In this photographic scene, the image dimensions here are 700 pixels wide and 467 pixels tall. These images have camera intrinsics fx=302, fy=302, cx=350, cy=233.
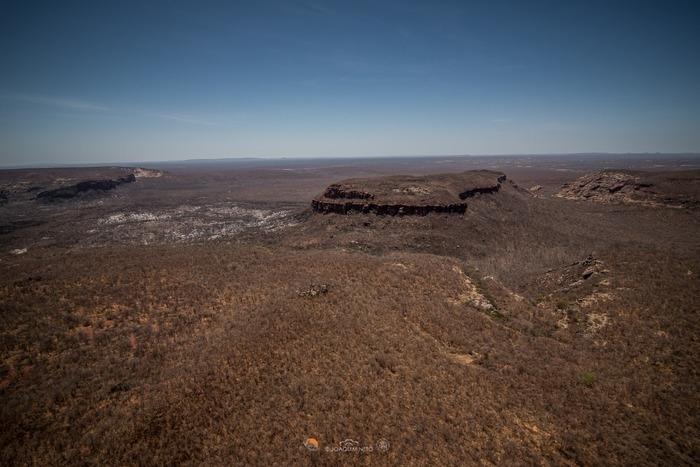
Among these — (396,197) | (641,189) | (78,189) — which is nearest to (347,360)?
(396,197)

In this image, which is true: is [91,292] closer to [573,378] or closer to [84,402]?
[84,402]

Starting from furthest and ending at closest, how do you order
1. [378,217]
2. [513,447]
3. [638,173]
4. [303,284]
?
[638,173], [378,217], [303,284], [513,447]

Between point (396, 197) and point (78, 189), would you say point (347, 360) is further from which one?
point (78, 189)

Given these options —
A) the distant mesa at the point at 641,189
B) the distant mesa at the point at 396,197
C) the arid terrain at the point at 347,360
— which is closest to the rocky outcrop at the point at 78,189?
the arid terrain at the point at 347,360

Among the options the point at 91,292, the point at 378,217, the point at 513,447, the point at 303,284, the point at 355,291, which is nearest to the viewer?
the point at 513,447

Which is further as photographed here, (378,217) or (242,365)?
(378,217)

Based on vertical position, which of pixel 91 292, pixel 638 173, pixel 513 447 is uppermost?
pixel 638 173

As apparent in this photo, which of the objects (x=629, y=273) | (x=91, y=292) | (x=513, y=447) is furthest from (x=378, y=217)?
(x=513, y=447)
